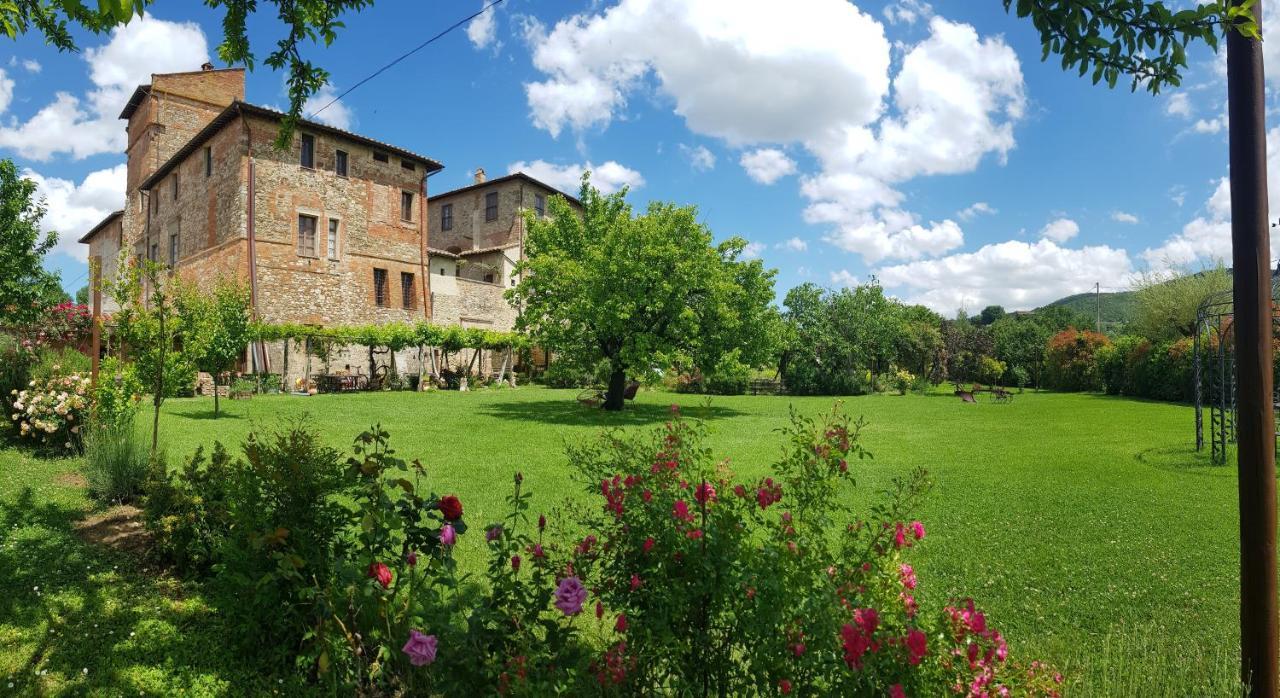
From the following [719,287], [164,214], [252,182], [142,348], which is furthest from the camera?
[164,214]

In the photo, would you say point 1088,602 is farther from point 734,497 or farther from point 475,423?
point 475,423

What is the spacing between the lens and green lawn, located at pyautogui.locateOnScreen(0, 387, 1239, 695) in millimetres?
3297

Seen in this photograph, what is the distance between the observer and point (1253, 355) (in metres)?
2.30

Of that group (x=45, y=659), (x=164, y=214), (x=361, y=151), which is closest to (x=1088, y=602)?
(x=45, y=659)

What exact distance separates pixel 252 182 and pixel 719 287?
20239mm

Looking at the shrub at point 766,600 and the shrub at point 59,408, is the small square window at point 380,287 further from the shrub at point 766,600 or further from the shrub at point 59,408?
the shrub at point 766,600

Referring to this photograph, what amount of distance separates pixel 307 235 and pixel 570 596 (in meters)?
29.5

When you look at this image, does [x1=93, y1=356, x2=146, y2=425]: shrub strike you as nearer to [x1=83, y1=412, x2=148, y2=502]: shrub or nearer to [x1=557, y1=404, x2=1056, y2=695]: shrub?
[x1=83, y1=412, x2=148, y2=502]: shrub

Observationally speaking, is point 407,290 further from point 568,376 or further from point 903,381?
point 903,381

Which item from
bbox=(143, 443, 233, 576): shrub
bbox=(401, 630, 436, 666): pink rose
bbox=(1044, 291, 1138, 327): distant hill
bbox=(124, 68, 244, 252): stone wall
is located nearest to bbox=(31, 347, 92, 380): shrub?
bbox=(143, 443, 233, 576): shrub

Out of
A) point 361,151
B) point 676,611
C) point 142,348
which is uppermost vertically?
point 361,151

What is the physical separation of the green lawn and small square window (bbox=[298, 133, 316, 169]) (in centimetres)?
1721

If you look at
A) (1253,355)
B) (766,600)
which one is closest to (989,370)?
(1253,355)

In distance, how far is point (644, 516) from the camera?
256 centimetres
